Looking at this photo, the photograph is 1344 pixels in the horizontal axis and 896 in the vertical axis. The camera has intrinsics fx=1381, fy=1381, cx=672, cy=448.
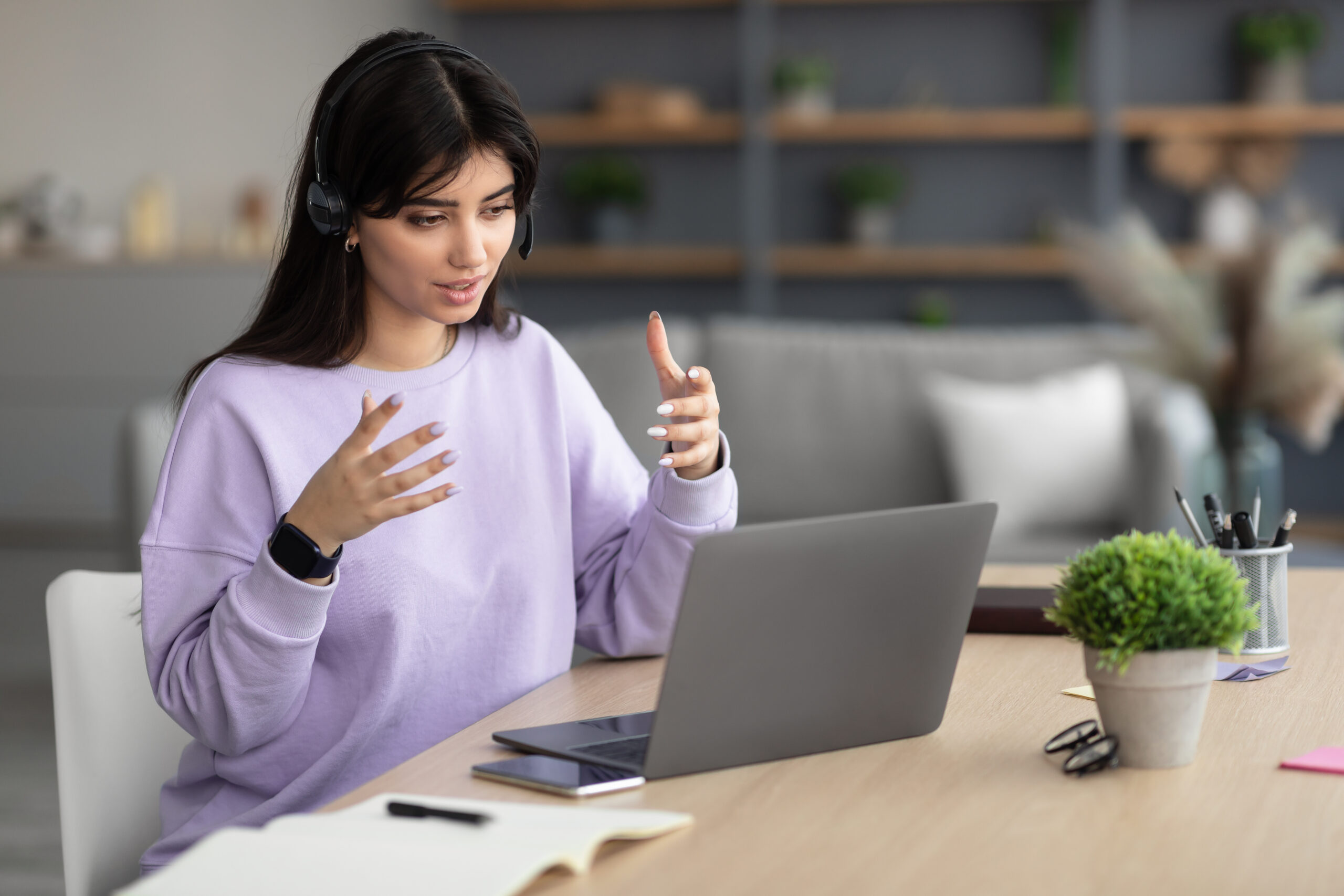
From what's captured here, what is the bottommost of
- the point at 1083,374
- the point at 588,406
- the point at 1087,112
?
the point at 1083,374

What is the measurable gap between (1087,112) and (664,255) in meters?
1.70

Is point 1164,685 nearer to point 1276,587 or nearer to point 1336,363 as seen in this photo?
point 1276,587

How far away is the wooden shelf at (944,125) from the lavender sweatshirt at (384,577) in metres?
4.17

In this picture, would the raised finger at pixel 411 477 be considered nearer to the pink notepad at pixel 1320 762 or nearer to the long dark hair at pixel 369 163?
the long dark hair at pixel 369 163

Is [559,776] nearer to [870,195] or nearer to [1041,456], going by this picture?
[1041,456]

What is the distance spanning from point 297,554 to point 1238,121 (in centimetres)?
489

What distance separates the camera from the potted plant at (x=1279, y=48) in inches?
197

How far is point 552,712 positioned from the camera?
1.05m

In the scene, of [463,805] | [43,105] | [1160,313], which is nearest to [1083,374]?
[1160,313]

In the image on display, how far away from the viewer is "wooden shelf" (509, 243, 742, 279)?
5492 millimetres

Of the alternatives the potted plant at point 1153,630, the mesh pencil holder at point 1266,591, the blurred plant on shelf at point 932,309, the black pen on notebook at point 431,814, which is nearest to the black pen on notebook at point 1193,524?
the mesh pencil holder at point 1266,591

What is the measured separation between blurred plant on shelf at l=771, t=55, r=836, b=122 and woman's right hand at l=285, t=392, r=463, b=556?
4.62 metres

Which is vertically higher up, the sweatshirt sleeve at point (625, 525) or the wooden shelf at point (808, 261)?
the wooden shelf at point (808, 261)

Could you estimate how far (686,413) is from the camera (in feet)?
3.52
